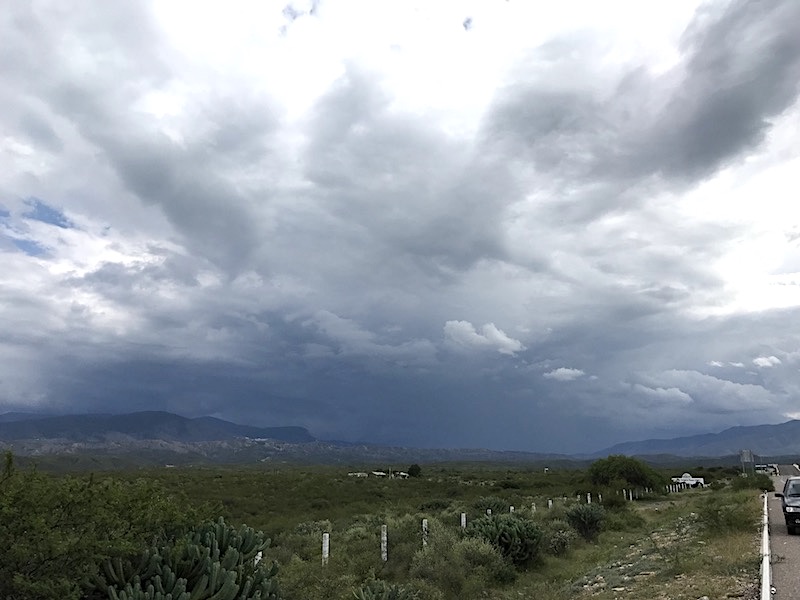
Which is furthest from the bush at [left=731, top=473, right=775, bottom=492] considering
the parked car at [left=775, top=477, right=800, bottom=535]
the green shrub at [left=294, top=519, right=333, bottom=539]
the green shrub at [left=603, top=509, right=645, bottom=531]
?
the green shrub at [left=294, top=519, right=333, bottom=539]

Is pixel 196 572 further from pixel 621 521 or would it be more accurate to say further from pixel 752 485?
pixel 752 485

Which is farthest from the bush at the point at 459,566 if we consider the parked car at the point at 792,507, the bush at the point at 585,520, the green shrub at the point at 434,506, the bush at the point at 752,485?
the bush at the point at 752,485

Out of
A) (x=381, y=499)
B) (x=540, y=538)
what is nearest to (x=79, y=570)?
(x=540, y=538)

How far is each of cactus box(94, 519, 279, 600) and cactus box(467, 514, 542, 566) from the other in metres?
10.5

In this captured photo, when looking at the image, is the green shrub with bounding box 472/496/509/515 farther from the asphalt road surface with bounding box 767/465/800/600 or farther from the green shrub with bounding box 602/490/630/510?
the asphalt road surface with bounding box 767/465/800/600

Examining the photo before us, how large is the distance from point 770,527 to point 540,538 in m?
9.90

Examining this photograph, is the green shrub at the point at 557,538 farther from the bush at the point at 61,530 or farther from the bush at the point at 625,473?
the bush at the point at 625,473

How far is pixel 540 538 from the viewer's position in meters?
18.8

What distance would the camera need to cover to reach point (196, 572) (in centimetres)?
783

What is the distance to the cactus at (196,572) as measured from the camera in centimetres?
699

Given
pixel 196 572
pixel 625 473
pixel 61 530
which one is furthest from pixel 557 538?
pixel 625 473

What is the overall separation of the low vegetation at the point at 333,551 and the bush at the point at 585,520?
5 centimetres

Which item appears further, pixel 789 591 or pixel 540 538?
pixel 540 538

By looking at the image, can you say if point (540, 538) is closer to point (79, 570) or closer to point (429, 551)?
point (429, 551)
